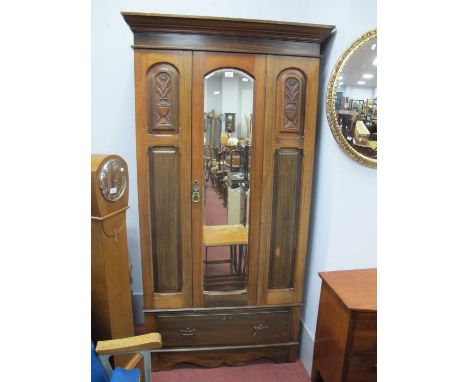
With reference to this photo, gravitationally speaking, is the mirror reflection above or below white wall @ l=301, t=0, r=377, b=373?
above

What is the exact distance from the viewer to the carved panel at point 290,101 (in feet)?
5.12

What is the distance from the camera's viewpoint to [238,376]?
1.80 metres

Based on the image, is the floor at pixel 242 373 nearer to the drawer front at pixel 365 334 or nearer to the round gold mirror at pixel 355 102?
the drawer front at pixel 365 334

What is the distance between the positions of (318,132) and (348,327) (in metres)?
1.04

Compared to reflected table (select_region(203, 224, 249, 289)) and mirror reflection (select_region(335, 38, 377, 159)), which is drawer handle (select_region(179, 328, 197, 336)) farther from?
mirror reflection (select_region(335, 38, 377, 159))

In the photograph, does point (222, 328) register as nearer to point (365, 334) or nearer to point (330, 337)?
point (330, 337)

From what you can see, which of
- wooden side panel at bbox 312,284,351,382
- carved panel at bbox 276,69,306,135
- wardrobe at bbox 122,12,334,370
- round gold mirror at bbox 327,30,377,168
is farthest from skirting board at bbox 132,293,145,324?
round gold mirror at bbox 327,30,377,168

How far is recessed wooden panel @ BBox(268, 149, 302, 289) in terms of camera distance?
166cm

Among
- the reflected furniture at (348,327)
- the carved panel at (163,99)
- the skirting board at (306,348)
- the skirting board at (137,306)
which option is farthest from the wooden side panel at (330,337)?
the skirting board at (137,306)

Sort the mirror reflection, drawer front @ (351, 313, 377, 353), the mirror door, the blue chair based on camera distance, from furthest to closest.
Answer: the mirror door < the mirror reflection < drawer front @ (351, 313, 377, 353) < the blue chair

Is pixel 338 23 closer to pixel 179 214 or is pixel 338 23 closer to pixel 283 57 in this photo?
pixel 283 57
